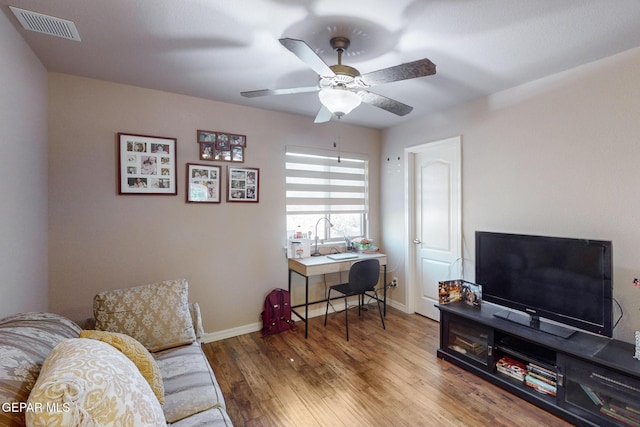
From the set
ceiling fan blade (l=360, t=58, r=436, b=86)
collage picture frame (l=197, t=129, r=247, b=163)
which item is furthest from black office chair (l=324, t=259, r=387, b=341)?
ceiling fan blade (l=360, t=58, r=436, b=86)

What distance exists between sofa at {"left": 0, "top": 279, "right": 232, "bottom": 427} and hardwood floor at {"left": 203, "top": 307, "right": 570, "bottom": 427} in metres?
0.58

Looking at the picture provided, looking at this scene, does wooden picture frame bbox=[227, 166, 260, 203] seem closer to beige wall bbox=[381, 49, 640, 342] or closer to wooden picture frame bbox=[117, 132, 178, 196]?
wooden picture frame bbox=[117, 132, 178, 196]

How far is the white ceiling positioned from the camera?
5.06 ft

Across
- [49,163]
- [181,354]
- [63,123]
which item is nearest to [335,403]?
[181,354]

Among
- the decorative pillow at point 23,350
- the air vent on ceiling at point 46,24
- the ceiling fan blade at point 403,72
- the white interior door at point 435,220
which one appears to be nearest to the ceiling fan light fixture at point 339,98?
the ceiling fan blade at point 403,72

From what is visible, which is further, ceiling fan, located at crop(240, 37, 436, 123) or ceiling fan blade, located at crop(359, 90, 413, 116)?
ceiling fan blade, located at crop(359, 90, 413, 116)

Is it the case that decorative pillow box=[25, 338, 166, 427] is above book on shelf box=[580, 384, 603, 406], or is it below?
above

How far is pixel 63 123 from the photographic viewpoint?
2.32m

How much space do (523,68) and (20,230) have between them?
3.73 metres

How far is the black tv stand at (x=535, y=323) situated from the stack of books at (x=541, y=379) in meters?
0.27

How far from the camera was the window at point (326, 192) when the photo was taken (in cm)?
347

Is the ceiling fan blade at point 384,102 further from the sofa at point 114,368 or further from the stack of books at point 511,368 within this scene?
the stack of books at point 511,368

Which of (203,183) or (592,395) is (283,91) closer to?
(203,183)

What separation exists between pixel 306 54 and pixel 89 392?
156cm
